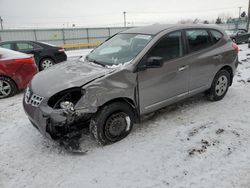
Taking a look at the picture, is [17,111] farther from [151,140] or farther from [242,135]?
[242,135]

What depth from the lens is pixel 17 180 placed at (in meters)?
2.82

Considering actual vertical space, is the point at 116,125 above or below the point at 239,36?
below

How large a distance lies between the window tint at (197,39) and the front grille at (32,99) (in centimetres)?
285

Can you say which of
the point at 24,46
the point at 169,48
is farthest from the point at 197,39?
the point at 24,46

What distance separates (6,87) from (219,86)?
518 cm

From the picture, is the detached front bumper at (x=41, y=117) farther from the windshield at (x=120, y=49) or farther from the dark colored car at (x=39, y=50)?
the dark colored car at (x=39, y=50)

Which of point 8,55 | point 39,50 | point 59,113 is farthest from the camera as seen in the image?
point 39,50

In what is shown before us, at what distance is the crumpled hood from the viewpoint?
124 inches

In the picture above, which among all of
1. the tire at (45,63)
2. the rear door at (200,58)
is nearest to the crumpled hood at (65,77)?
the rear door at (200,58)

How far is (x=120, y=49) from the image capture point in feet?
13.6

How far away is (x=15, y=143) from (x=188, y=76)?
3.24 m

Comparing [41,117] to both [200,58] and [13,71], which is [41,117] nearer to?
[200,58]

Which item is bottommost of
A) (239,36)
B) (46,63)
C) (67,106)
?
(67,106)

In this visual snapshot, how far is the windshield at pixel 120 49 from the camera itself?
3744mm
